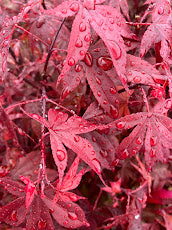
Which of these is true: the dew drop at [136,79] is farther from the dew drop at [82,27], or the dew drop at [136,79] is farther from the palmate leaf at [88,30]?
the dew drop at [82,27]

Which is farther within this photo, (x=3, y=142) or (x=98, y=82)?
(x=3, y=142)

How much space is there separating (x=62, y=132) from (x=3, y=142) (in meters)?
0.54

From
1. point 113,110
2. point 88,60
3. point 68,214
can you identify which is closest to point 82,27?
point 88,60

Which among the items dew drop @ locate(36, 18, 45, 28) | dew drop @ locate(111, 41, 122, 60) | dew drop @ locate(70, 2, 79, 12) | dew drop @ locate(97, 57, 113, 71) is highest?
dew drop @ locate(70, 2, 79, 12)

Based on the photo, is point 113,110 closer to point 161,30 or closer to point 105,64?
point 105,64

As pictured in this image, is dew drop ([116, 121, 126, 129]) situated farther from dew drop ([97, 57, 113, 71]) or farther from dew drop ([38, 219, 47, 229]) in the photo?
dew drop ([38, 219, 47, 229])

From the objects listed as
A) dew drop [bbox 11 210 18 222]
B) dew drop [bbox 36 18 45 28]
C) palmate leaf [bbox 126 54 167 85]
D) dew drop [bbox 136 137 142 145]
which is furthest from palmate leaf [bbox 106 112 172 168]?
dew drop [bbox 36 18 45 28]

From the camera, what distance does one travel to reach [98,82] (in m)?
0.63

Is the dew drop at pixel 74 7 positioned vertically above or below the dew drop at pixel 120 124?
above

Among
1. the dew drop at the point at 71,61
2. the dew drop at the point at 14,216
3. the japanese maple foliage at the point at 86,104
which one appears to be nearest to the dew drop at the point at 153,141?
the japanese maple foliage at the point at 86,104

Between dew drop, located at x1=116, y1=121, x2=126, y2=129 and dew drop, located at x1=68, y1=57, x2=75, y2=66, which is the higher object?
dew drop, located at x1=68, y1=57, x2=75, y2=66

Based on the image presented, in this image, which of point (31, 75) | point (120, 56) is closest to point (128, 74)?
point (120, 56)

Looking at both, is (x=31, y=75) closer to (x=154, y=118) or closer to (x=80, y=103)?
(x=80, y=103)

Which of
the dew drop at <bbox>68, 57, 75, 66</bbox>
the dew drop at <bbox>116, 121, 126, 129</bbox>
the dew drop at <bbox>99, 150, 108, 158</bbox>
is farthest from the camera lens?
the dew drop at <bbox>99, 150, 108, 158</bbox>
